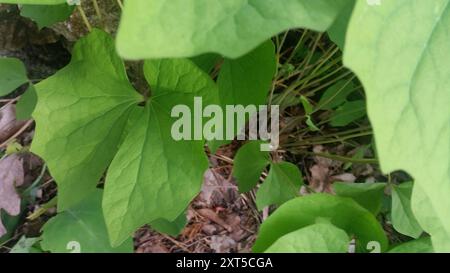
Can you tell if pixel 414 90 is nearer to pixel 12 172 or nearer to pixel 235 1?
pixel 235 1

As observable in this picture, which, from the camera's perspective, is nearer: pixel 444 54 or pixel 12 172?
pixel 444 54

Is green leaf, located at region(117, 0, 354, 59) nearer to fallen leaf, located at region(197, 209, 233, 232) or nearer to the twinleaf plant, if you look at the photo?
the twinleaf plant

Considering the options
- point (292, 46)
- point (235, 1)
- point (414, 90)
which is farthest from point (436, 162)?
point (292, 46)

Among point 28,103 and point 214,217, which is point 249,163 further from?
point 28,103

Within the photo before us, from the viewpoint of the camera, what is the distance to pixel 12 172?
37.8 inches

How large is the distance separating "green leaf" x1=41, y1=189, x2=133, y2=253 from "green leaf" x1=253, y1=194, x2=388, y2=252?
0.91 feet

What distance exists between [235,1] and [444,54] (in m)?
0.18

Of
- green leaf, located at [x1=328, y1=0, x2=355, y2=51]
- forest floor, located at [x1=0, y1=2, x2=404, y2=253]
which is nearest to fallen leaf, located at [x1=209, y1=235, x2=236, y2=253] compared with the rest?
forest floor, located at [x1=0, y1=2, x2=404, y2=253]

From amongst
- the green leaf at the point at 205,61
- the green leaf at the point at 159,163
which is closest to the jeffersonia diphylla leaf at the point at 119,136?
the green leaf at the point at 159,163

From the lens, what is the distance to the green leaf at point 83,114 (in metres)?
0.68

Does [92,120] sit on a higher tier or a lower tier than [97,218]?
higher
